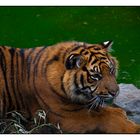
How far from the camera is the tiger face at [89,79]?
4371 mm

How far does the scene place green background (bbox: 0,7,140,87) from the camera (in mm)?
4461

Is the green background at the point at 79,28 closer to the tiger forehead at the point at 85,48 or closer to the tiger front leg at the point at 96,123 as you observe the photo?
the tiger forehead at the point at 85,48

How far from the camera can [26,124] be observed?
4422mm

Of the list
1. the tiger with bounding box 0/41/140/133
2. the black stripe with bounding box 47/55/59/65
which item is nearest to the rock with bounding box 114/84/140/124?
the tiger with bounding box 0/41/140/133

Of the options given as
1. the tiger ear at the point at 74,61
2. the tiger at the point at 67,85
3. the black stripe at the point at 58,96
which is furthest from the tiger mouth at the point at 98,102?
the tiger ear at the point at 74,61

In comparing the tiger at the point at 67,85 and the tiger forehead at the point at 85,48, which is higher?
the tiger forehead at the point at 85,48

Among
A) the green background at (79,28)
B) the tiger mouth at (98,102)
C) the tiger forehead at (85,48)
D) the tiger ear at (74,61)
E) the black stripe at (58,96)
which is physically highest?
the green background at (79,28)

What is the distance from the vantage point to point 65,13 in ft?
14.7

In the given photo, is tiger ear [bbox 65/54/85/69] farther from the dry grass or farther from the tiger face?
the dry grass

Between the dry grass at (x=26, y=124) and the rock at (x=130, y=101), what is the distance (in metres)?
0.56

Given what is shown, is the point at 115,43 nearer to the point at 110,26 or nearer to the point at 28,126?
the point at 110,26
